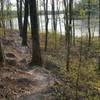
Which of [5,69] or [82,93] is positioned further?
[5,69]

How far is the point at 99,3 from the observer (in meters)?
31.1

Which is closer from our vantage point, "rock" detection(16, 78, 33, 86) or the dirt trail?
the dirt trail

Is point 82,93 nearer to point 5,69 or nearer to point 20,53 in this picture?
point 5,69

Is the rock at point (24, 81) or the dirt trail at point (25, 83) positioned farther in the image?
the rock at point (24, 81)

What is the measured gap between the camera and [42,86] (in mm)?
10312

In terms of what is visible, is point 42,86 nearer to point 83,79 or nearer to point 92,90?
point 92,90

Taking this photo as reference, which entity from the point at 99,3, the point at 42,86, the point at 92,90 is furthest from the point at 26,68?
the point at 99,3

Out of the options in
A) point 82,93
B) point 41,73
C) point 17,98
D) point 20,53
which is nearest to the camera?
point 17,98

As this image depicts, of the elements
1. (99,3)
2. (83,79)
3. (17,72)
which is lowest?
(83,79)

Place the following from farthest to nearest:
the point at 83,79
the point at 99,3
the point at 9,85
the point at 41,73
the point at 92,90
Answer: the point at 99,3
the point at 83,79
the point at 41,73
the point at 92,90
the point at 9,85

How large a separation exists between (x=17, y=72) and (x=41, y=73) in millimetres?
1438

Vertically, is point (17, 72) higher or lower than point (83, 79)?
higher

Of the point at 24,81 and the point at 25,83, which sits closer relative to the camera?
the point at 25,83

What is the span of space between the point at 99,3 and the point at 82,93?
2284 centimetres
